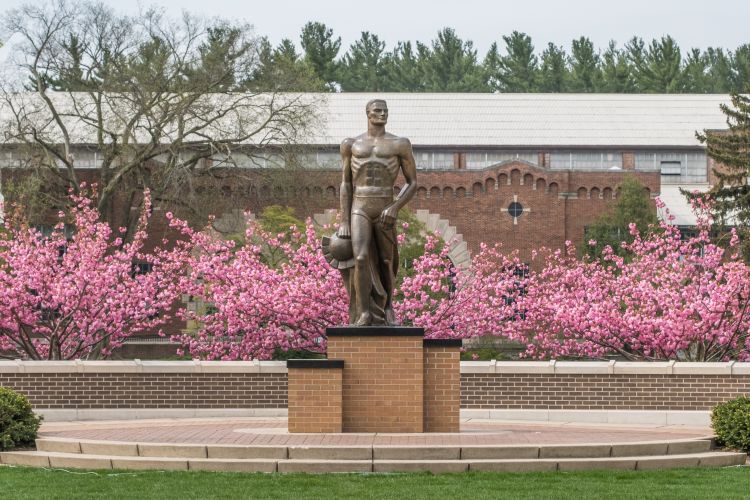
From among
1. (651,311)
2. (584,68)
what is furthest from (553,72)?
(651,311)

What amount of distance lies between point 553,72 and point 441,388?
8658 cm

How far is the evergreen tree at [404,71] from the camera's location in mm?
108188

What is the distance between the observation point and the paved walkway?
18.2 meters

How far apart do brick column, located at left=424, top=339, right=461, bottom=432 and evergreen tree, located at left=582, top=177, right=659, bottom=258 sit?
110 ft

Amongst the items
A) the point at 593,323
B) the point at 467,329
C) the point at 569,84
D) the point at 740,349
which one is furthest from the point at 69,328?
the point at 569,84

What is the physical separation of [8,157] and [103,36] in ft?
24.1

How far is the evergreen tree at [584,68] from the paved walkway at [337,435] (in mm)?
80966

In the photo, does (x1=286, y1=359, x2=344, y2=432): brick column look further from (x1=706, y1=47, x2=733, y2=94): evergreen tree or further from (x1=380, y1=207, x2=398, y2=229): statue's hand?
(x1=706, y1=47, x2=733, y2=94): evergreen tree

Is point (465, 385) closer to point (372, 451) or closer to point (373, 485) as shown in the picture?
point (372, 451)

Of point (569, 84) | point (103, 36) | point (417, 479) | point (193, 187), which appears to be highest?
point (569, 84)

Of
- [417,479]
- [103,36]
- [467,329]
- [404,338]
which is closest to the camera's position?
[417,479]

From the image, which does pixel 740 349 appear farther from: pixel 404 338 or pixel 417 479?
pixel 417 479

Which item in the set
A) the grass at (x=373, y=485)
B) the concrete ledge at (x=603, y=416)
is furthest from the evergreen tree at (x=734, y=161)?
the grass at (x=373, y=485)

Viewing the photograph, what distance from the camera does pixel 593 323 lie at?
3247 cm
